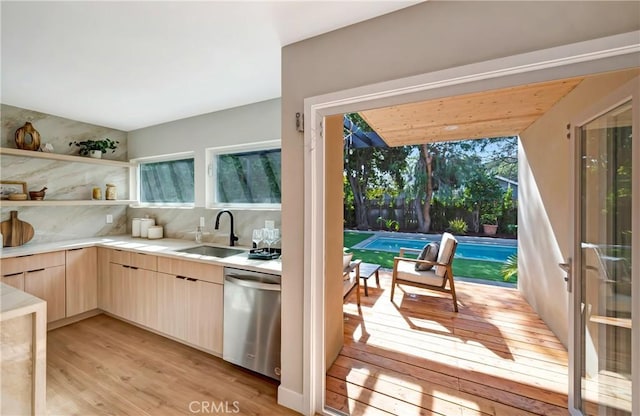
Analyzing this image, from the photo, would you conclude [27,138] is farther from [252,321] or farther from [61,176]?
[252,321]

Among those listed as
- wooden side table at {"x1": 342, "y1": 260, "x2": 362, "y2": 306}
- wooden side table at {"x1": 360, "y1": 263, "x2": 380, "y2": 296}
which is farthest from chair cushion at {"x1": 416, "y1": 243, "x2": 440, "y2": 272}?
wooden side table at {"x1": 342, "y1": 260, "x2": 362, "y2": 306}

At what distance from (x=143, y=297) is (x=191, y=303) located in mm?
738

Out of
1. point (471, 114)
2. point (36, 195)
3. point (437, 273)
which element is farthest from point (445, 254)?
point (36, 195)

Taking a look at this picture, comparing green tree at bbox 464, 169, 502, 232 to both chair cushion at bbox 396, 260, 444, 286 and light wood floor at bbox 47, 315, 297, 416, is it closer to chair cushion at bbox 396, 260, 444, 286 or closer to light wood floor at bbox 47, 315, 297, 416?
chair cushion at bbox 396, 260, 444, 286

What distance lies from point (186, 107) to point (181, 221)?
1.43 meters

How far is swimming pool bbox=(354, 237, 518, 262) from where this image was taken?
6438 mm

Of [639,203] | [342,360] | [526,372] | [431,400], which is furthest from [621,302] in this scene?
[342,360]

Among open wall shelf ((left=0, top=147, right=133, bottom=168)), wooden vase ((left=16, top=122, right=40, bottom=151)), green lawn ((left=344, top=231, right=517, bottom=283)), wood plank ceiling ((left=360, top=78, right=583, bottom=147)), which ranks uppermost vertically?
wood plank ceiling ((left=360, top=78, right=583, bottom=147))

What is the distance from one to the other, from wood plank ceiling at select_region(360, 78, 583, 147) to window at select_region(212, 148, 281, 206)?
116cm

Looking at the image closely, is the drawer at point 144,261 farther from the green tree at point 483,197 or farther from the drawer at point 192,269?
the green tree at point 483,197

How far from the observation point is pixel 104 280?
3.00 metres

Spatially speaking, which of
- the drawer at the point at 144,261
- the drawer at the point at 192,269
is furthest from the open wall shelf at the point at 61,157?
the drawer at the point at 192,269

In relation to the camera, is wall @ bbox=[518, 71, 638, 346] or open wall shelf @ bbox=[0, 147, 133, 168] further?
open wall shelf @ bbox=[0, 147, 133, 168]

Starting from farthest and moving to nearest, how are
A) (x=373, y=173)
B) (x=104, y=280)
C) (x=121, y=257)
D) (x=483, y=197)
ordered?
(x=373, y=173) < (x=483, y=197) < (x=104, y=280) < (x=121, y=257)
